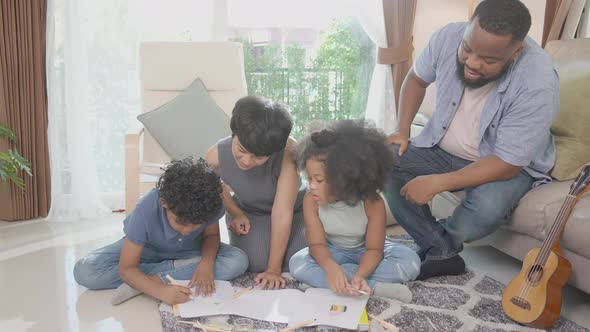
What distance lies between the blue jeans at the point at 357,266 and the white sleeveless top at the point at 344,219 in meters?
0.07

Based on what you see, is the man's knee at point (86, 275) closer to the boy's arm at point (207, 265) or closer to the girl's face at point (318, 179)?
the boy's arm at point (207, 265)

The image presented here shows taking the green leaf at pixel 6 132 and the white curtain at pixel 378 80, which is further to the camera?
the white curtain at pixel 378 80

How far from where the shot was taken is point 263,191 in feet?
7.22

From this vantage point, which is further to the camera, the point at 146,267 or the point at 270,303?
the point at 146,267

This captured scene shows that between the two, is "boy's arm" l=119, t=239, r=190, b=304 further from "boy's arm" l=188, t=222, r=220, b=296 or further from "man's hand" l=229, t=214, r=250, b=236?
"man's hand" l=229, t=214, r=250, b=236

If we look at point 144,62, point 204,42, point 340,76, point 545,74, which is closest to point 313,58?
point 340,76

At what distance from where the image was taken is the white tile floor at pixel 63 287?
1.85m

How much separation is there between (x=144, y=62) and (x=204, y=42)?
345 millimetres

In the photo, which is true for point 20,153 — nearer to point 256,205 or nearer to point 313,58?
point 256,205

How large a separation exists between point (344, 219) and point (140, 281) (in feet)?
2.44

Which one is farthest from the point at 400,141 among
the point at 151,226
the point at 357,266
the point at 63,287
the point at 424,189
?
the point at 63,287

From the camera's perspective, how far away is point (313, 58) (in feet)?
12.1

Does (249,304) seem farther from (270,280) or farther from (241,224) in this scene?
(241,224)

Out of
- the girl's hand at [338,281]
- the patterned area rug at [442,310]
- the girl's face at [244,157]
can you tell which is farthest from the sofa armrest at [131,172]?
the girl's hand at [338,281]
